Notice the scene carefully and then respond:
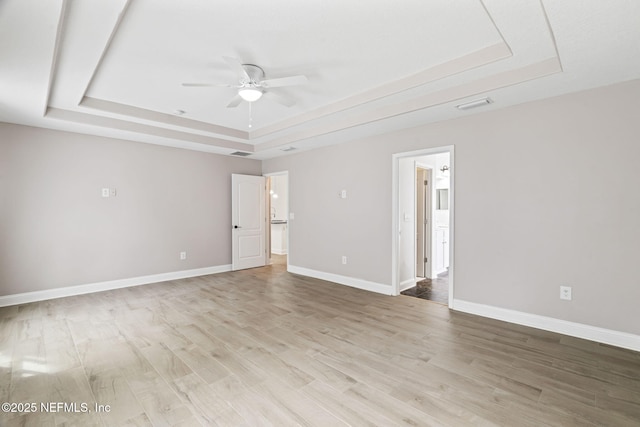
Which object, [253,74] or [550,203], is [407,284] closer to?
[550,203]

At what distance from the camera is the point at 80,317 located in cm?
365

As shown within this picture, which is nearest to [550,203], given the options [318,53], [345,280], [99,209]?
[318,53]

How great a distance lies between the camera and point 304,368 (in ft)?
8.16

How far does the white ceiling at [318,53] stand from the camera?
6.66 feet

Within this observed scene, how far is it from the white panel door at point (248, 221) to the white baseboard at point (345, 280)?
99 cm

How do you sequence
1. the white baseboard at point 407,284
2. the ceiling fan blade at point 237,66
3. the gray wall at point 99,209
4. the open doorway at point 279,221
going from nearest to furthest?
the ceiling fan blade at point 237,66 < the gray wall at point 99,209 < the white baseboard at point 407,284 < the open doorway at point 279,221

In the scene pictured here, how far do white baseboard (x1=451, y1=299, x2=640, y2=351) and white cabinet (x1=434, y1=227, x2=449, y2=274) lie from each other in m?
2.20

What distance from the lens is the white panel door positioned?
6406 millimetres

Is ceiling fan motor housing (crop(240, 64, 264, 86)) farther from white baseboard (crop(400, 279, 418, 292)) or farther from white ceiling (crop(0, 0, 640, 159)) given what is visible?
white baseboard (crop(400, 279, 418, 292))

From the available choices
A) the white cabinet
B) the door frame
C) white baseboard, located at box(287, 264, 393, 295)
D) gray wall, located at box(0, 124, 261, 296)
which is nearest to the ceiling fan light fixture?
gray wall, located at box(0, 124, 261, 296)

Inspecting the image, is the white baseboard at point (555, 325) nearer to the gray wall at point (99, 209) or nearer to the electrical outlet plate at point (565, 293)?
the electrical outlet plate at point (565, 293)

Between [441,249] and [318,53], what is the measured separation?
4.88m

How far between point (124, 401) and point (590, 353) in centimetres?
388

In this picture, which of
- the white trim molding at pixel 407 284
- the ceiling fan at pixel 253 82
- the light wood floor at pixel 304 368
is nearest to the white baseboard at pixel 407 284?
the white trim molding at pixel 407 284
